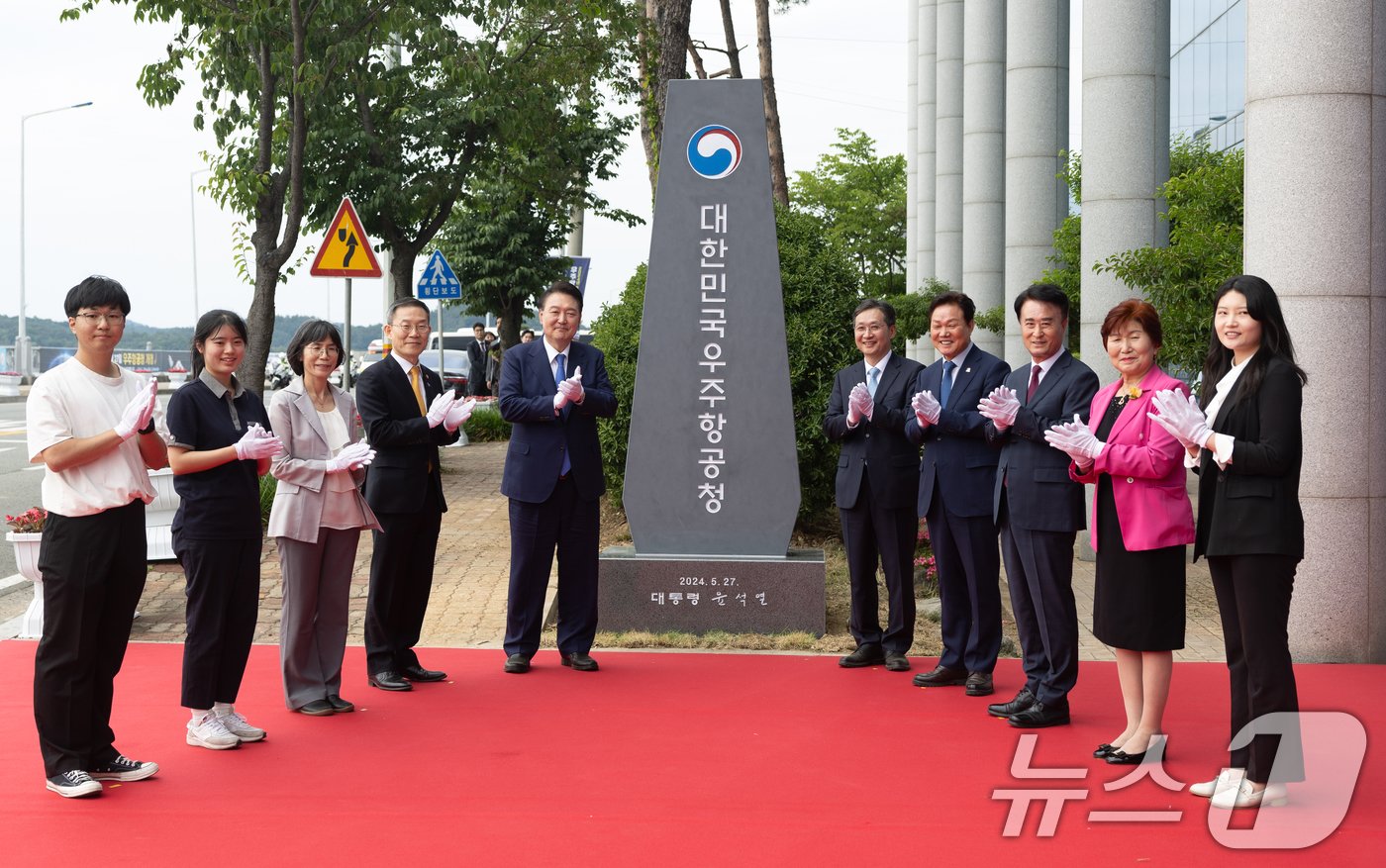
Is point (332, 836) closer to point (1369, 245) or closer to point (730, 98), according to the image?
point (730, 98)

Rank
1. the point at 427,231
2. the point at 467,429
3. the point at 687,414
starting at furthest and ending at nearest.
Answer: the point at 467,429 → the point at 427,231 → the point at 687,414

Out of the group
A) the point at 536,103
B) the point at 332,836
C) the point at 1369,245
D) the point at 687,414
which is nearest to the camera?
the point at 332,836

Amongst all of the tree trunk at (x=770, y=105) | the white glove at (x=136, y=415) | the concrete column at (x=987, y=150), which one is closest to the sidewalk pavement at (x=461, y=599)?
the white glove at (x=136, y=415)

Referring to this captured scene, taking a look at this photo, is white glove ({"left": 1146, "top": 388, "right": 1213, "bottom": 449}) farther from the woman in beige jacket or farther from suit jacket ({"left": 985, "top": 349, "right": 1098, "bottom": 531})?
the woman in beige jacket

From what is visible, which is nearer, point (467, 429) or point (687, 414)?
point (687, 414)

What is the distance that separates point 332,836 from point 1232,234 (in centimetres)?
786

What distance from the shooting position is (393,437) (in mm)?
6859

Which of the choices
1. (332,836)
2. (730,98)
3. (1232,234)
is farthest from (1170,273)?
(332,836)

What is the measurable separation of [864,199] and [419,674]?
1653 inches

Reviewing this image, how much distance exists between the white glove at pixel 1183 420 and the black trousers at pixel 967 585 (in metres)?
1.91

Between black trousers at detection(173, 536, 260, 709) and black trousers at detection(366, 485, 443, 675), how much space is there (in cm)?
115

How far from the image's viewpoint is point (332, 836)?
15.3 feet

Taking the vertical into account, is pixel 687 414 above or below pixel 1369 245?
below

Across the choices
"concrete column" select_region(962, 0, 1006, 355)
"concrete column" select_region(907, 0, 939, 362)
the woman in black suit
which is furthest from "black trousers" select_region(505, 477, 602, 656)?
"concrete column" select_region(907, 0, 939, 362)
